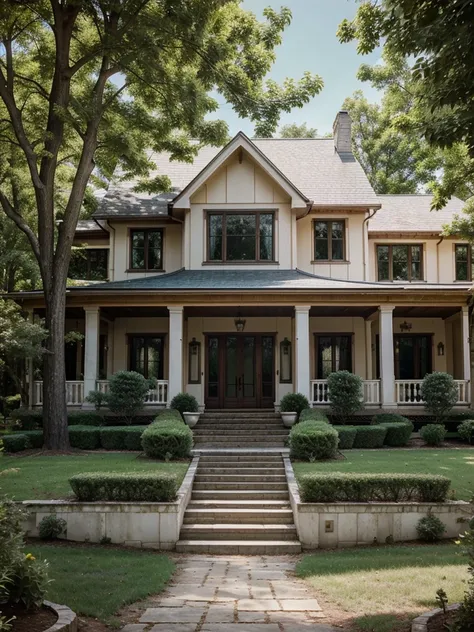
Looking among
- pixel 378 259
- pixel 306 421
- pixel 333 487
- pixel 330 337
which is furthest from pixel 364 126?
pixel 333 487

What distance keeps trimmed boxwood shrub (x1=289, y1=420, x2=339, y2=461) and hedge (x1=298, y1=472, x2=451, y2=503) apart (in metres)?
3.61

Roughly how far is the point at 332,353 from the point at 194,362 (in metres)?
5.18

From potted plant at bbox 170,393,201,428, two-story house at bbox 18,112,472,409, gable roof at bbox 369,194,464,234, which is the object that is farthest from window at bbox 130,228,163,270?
gable roof at bbox 369,194,464,234

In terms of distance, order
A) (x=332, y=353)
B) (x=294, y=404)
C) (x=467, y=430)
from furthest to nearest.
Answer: (x=332, y=353) < (x=294, y=404) < (x=467, y=430)

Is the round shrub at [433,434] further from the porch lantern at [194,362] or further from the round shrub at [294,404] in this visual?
the porch lantern at [194,362]

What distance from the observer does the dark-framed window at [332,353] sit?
24156mm

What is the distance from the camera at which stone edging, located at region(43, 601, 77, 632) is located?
5.83 meters

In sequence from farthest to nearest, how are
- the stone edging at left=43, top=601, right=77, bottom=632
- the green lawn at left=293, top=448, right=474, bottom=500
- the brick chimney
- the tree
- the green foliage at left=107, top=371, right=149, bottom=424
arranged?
the brick chimney
the green foliage at left=107, top=371, right=149, bottom=424
the tree
the green lawn at left=293, top=448, right=474, bottom=500
the stone edging at left=43, top=601, right=77, bottom=632

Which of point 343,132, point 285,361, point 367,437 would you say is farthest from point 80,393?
point 343,132

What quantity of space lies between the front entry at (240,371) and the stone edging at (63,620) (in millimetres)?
16712

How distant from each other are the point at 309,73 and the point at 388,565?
1401 centimetres

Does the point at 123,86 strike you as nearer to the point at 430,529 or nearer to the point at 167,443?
the point at 167,443

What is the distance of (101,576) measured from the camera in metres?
8.60

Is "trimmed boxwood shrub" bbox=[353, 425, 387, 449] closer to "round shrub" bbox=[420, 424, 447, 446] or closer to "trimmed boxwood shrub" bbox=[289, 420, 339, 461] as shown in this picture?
"round shrub" bbox=[420, 424, 447, 446]
